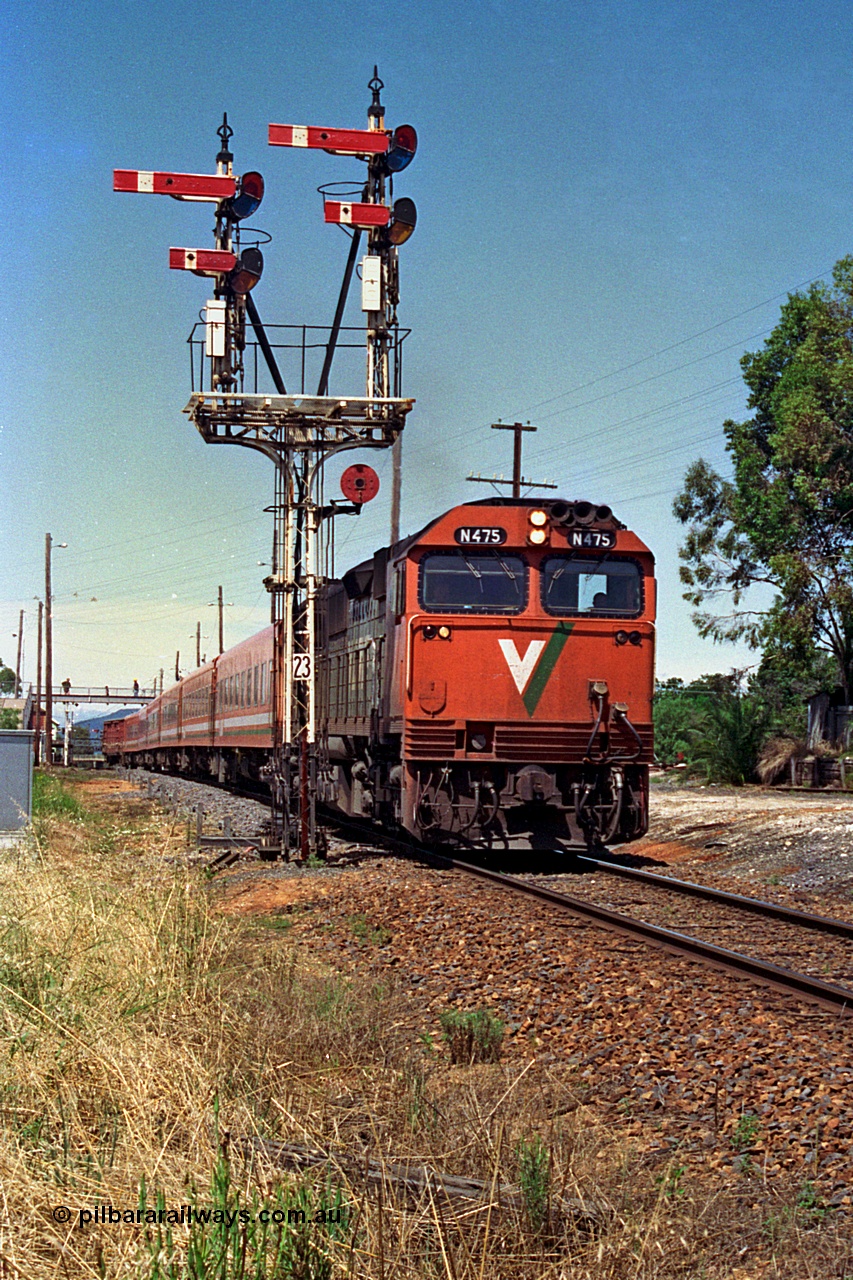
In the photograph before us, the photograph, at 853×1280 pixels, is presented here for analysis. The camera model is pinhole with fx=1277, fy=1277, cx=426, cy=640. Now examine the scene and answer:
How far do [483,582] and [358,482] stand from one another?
9.13 ft

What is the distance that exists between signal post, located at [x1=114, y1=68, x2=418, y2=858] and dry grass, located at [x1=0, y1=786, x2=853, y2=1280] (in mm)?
8374

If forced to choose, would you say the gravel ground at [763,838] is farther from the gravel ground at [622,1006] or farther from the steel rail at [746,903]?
the steel rail at [746,903]

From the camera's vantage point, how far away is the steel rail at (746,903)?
32.4 ft

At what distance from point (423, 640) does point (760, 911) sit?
182 inches

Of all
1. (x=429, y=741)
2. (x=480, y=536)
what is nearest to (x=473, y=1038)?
(x=429, y=741)

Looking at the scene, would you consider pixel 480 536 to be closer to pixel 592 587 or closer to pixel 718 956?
pixel 592 587

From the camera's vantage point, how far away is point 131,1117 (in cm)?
438

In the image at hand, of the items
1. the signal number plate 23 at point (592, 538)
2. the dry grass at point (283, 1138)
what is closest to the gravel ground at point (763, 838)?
the signal number plate 23 at point (592, 538)

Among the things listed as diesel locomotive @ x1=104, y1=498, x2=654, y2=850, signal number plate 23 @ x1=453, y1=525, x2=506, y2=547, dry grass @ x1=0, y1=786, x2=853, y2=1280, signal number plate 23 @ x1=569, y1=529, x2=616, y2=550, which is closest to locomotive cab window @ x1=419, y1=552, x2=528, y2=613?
diesel locomotive @ x1=104, y1=498, x2=654, y2=850

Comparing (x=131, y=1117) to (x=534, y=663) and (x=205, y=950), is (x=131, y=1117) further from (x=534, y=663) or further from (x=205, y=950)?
(x=534, y=663)

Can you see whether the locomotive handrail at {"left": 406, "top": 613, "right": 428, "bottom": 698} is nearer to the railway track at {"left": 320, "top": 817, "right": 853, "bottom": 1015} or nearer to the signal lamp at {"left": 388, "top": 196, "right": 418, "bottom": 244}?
the railway track at {"left": 320, "top": 817, "right": 853, "bottom": 1015}

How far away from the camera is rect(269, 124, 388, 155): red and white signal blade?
1608 cm

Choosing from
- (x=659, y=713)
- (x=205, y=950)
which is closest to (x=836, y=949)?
(x=205, y=950)

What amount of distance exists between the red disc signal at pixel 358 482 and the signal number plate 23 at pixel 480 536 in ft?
7.11
